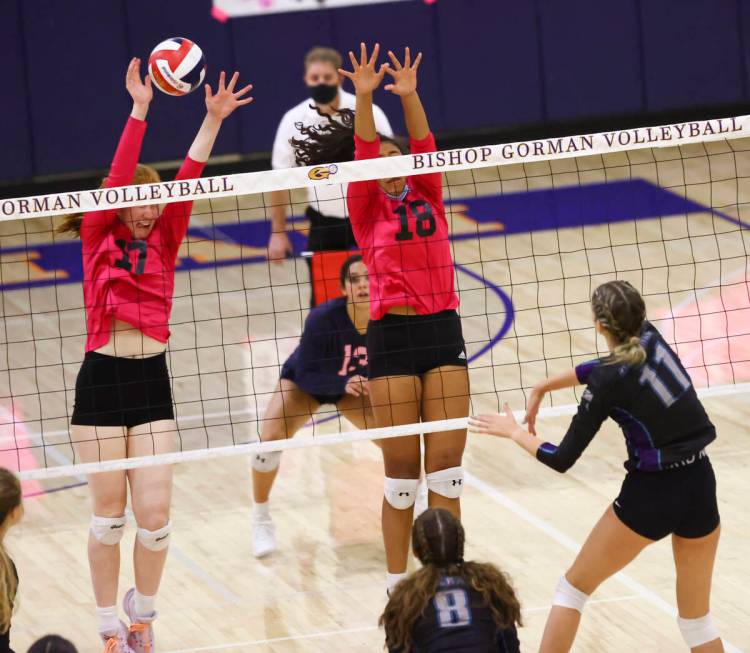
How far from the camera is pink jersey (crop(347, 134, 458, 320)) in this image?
602cm

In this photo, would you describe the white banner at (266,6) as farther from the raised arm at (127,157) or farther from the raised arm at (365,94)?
the raised arm at (365,94)

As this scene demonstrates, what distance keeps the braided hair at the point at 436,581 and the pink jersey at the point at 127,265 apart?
207cm

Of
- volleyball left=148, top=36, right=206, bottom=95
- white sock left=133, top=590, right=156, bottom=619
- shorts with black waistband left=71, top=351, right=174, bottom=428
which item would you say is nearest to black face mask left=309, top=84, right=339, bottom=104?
volleyball left=148, top=36, right=206, bottom=95

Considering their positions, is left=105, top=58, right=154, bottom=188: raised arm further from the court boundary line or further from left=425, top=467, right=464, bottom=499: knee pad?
the court boundary line

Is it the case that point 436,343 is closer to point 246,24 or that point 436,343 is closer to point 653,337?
point 653,337

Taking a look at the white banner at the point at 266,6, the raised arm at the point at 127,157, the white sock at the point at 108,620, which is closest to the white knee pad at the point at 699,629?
the white sock at the point at 108,620

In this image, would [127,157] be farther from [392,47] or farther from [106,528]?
[392,47]

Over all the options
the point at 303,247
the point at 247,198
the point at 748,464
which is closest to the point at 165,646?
the point at 748,464

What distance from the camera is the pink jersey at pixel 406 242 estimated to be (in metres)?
6.02

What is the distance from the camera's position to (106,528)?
594cm

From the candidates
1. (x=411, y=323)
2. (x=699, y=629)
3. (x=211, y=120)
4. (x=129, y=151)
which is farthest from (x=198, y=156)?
(x=699, y=629)

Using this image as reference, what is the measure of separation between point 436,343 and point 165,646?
1988mm

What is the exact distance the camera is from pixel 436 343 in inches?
239

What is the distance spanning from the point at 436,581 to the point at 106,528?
210cm
